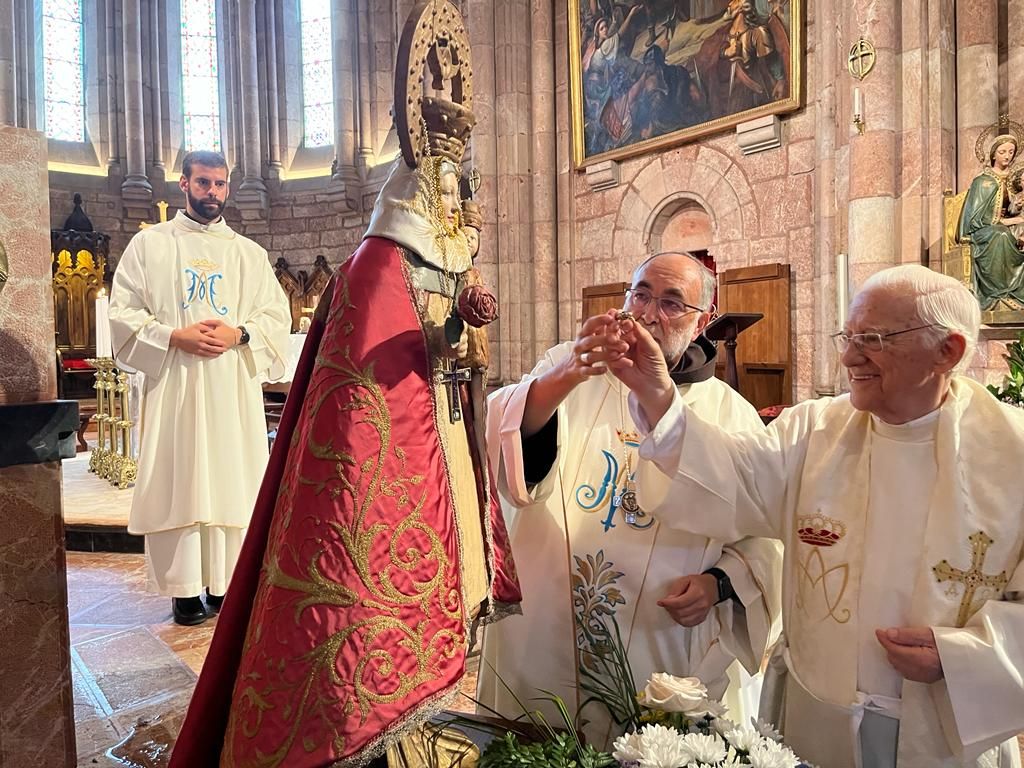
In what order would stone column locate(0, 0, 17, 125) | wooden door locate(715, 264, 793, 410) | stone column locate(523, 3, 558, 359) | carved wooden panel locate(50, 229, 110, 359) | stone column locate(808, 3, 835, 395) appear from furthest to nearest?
carved wooden panel locate(50, 229, 110, 359) < stone column locate(0, 0, 17, 125) < stone column locate(523, 3, 558, 359) < wooden door locate(715, 264, 793, 410) < stone column locate(808, 3, 835, 395)

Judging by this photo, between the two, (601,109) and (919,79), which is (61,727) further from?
(601,109)

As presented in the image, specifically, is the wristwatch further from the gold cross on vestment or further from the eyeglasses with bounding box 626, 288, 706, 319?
the eyeglasses with bounding box 626, 288, 706, 319

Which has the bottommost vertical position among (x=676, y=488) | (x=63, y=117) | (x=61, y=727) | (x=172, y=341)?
(x=61, y=727)

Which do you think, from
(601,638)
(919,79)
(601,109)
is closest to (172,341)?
(601,638)

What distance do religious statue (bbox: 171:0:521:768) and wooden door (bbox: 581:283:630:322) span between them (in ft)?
27.0

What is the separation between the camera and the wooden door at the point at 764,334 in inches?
305

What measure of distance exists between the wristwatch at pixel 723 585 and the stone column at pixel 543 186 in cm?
841

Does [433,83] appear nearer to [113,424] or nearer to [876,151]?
[876,151]

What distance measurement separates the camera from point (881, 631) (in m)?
1.55

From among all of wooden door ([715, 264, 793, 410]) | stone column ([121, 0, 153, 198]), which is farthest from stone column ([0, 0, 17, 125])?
wooden door ([715, 264, 793, 410])

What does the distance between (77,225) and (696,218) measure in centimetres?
1132

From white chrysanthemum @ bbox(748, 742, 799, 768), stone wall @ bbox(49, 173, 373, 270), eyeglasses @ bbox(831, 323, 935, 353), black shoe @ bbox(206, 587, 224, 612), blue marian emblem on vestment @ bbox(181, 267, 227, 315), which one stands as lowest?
black shoe @ bbox(206, 587, 224, 612)

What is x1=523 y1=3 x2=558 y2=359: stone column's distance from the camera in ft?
33.6

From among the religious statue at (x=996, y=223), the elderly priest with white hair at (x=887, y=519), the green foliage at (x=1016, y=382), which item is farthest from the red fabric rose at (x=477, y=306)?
the religious statue at (x=996, y=223)
